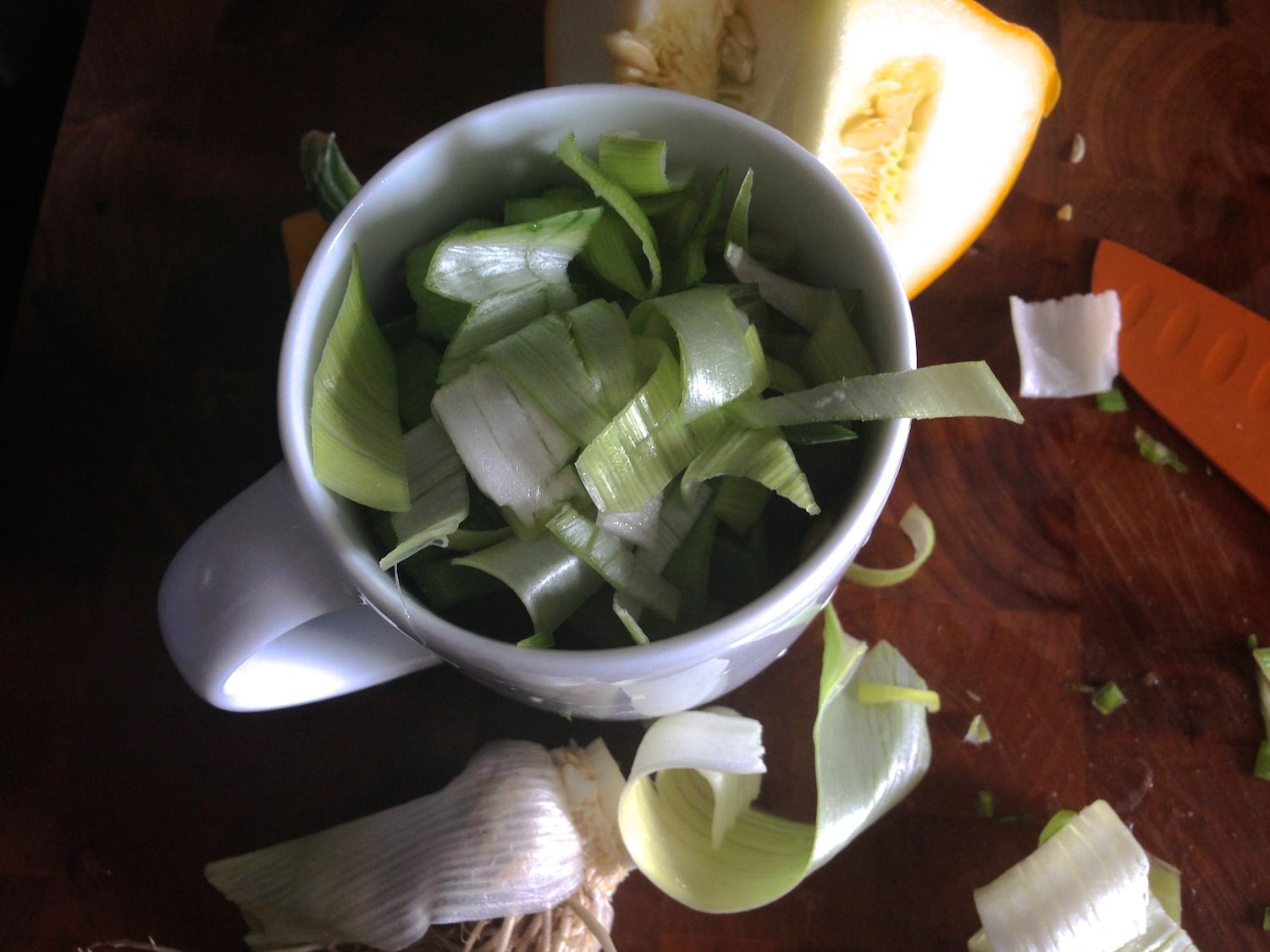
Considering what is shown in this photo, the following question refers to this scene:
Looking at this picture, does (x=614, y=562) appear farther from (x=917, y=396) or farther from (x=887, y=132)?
(x=887, y=132)

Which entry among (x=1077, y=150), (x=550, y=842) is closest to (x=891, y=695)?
(x=550, y=842)

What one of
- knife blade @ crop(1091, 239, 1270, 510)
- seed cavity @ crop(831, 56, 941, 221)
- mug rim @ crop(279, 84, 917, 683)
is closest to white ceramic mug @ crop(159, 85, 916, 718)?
mug rim @ crop(279, 84, 917, 683)

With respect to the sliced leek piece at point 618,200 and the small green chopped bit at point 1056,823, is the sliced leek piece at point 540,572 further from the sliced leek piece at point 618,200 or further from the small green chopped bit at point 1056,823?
the small green chopped bit at point 1056,823

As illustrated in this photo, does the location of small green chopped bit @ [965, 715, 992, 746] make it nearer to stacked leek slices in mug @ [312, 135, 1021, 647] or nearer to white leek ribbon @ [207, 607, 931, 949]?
white leek ribbon @ [207, 607, 931, 949]

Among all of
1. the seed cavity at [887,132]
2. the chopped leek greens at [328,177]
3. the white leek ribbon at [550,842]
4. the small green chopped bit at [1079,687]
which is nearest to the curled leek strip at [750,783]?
the white leek ribbon at [550,842]

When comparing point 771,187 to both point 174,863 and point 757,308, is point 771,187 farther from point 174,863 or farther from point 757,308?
point 174,863

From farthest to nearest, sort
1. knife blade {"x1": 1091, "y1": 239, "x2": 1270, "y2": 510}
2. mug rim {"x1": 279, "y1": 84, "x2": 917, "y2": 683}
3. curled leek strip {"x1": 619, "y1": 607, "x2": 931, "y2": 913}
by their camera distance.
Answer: knife blade {"x1": 1091, "y1": 239, "x2": 1270, "y2": 510} → curled leek strip {"x1": 619, "y1": 607, "x2": 931, "y2": 913} → mug rim {"x1": 279, "y1": 84, "x2": 917, "y2": 683}
